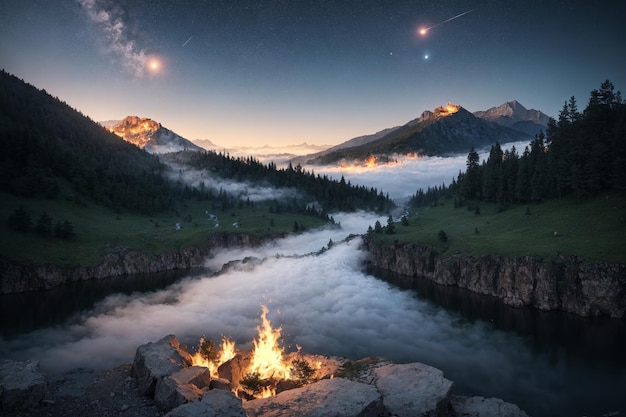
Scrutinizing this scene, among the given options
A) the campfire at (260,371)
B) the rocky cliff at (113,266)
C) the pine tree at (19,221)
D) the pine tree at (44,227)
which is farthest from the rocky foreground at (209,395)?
the pine tree at (19,221)

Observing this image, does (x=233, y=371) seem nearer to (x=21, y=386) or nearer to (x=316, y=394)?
(x=316, y=394)

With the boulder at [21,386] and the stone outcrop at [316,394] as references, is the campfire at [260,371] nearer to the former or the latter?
the stone outcrop at [316,394]

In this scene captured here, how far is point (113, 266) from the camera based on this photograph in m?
114

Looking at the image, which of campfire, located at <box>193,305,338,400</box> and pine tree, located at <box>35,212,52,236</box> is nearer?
campfire, located at <box>193,305,338,400</box>

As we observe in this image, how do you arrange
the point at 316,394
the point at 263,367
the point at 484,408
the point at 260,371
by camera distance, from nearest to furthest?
the point at 316,394
the point at 484,408
the point at 260,371
the point at 263,367

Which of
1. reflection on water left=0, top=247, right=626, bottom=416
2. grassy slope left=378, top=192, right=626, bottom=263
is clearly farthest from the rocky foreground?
grassy slope left=378, top=192, right=626, bottom=263

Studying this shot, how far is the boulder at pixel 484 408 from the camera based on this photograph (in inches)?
1077

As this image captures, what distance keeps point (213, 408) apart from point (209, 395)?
71.4 inches

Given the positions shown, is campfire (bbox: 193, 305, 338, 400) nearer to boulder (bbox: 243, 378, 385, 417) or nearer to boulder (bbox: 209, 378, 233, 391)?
boulder (bbox: 209, 378, 233, 391)

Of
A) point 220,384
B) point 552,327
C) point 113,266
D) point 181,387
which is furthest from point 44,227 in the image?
point 552,327

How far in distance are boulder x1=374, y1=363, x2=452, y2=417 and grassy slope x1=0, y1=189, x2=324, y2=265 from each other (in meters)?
103

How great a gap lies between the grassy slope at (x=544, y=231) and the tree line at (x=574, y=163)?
438 centimetres

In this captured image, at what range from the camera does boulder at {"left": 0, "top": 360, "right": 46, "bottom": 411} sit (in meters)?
24.8

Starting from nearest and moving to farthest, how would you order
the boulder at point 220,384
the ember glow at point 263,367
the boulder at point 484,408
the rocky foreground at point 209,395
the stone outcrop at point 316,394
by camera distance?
the stone outcrop at point 316,394 → the rocky foreground at point 209,395 → the boulder at point 484,408 → the boulder at point 220,384 → the ember glow at point 263,367
